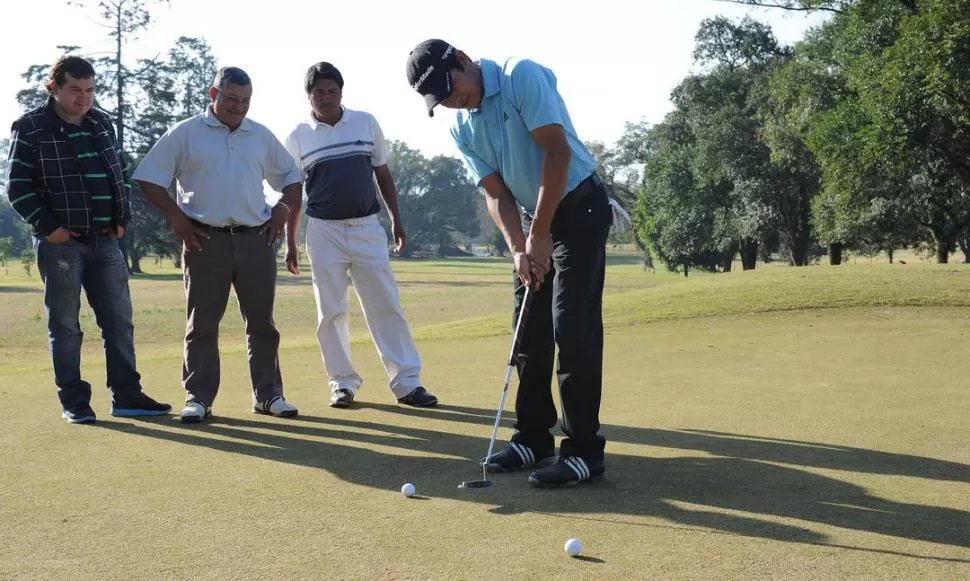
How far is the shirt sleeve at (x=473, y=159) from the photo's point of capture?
17.5 ft

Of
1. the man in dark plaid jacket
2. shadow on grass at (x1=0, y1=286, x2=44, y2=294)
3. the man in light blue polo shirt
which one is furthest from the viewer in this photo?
shadow on grass at (x1=0, y1=286, x2=44, y2=294)

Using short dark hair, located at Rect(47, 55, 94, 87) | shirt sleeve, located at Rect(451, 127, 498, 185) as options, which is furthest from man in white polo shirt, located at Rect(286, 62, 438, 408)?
shirt sleeve, located at Rect(451, 127, 498, 185)

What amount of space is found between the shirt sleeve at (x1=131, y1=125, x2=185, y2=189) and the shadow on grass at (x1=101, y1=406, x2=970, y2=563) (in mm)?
1616

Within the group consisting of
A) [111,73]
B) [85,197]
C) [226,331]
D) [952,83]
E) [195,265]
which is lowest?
[226,331]

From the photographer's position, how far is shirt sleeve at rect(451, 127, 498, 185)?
5336mm

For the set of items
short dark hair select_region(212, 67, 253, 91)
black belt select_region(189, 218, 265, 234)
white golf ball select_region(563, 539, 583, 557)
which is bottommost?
white golf ball select_region(563, 539, 583, 557)

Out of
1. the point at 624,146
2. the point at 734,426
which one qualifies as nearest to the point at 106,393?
the point at 734,426

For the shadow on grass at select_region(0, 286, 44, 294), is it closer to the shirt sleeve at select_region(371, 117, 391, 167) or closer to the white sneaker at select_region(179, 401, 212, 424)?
the shirt sleeve at select_region(371, 117, 391, 167)

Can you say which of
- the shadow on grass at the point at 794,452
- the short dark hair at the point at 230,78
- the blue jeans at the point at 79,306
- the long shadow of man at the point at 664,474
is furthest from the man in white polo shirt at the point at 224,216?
the shadow on grass at the point at 794,452

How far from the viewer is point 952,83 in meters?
20.1

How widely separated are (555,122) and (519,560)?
6.97 ft

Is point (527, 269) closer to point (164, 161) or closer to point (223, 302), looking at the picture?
point (223, 302)

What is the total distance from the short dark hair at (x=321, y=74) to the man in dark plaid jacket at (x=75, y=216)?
1409 mm

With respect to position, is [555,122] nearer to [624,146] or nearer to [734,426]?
[734,426]
